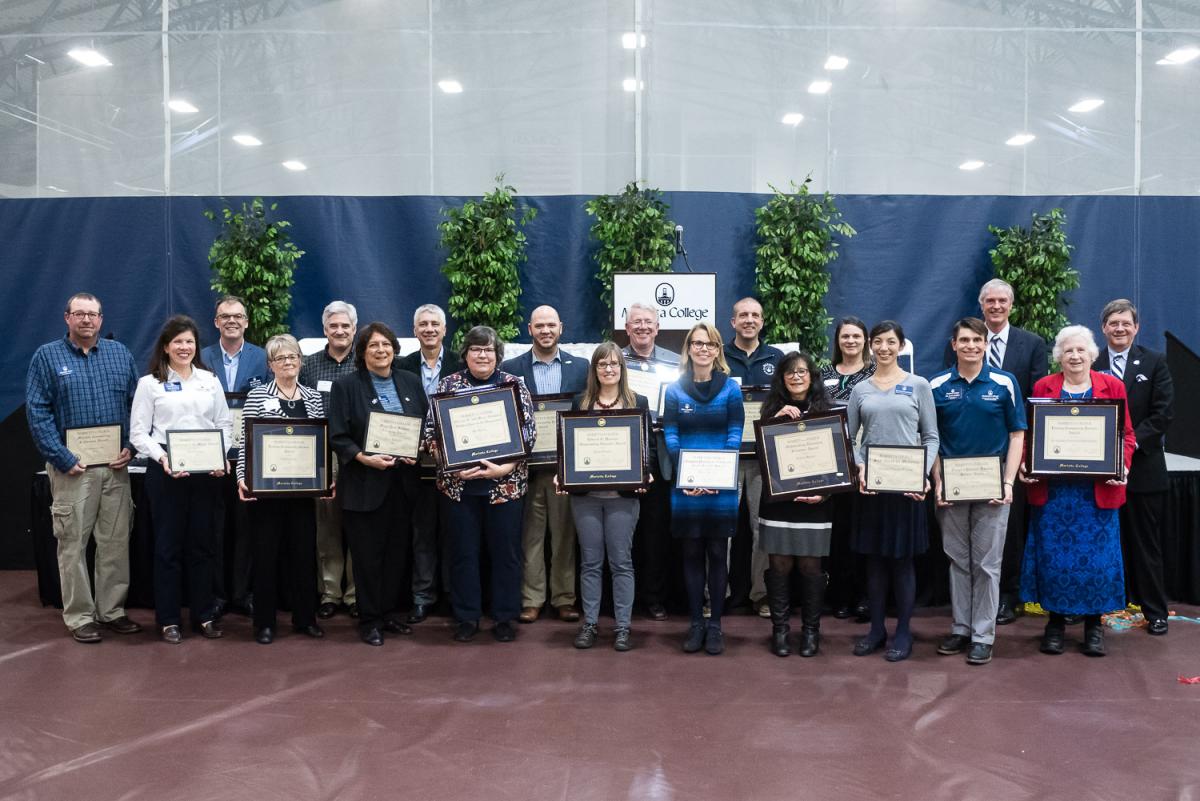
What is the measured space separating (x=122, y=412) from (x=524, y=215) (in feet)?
11.5

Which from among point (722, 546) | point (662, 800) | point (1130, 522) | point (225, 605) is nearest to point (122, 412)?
point (225, 605)

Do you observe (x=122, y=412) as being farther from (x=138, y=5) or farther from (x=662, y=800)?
(x=138, y=5)

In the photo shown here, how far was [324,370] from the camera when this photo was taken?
189 inches

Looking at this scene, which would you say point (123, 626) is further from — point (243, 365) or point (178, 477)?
point (243, 365)

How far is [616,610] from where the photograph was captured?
13.9 ft

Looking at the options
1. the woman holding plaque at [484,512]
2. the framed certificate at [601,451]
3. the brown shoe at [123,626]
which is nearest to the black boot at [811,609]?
the framed certificate at [601,451]

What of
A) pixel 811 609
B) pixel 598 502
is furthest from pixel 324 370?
pixel 811 609

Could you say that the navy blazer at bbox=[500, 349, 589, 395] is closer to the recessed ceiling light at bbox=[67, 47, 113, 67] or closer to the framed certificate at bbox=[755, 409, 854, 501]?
the framed certificate at bbox=[755, 409, 854, 501]

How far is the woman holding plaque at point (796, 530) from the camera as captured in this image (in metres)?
4.02

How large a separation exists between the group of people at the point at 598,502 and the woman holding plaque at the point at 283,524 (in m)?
0.01

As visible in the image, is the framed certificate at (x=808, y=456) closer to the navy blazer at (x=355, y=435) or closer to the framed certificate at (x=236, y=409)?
the navy blazer at (x=355, y=435)

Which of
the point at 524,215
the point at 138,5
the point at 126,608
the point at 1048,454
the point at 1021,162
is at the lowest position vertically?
the point at 126,608

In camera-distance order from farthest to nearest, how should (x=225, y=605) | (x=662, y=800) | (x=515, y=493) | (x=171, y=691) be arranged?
(x=225, y=605) < (x=515, y=493) < (x=171, y=691) < (x=662, y=800)

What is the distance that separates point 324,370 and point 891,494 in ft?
9.40
